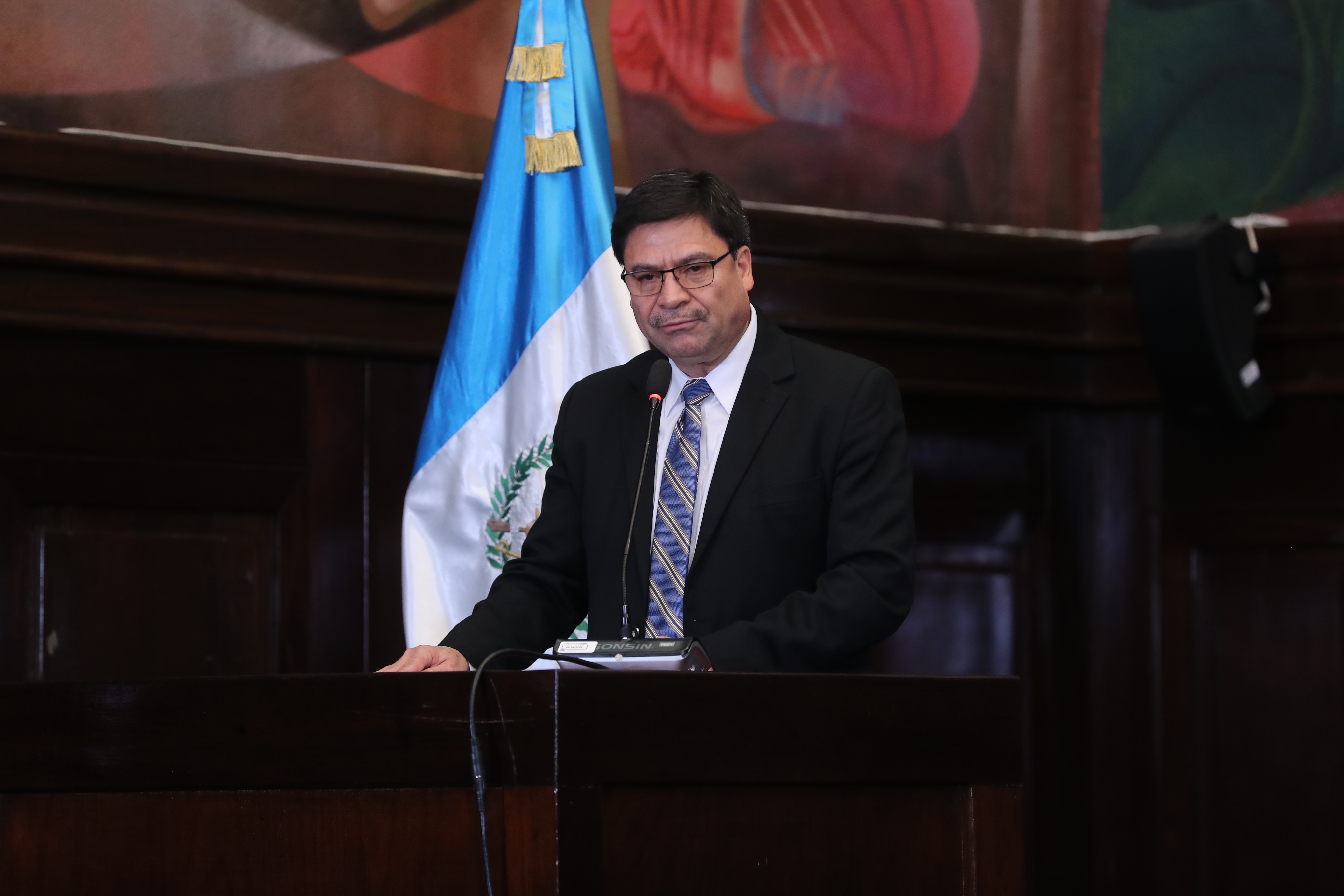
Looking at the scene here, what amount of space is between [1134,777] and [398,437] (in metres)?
2.41

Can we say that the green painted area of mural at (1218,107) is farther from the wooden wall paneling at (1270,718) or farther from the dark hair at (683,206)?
the dark hair at (683,206)

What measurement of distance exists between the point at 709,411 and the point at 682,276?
24 cm

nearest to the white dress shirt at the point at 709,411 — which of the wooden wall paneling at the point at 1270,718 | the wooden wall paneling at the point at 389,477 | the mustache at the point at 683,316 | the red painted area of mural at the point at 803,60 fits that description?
the mustache at the point at 683,316

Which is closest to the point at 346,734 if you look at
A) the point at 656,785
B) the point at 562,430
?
the point at 656,785

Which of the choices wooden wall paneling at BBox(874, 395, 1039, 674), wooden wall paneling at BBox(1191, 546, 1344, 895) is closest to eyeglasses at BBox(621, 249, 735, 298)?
wooden wall paneling at BBox(874, 395, 1039, 674)

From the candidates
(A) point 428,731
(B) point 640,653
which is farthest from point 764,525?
(A) point 428,731

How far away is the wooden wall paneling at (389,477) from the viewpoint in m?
3.87

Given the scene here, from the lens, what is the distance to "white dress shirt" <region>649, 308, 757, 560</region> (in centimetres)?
261

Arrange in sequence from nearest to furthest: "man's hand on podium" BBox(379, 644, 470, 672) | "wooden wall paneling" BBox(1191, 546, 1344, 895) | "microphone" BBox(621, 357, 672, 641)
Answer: "man's hand on podium" BBox(379, 644, 470, 672)
"microphone" BBox(621, 357, 672, 641)
"wooden wall paneling" BBox(1191, 546, 1344, 895)

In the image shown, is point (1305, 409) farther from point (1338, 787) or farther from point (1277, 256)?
point (1338, 787)

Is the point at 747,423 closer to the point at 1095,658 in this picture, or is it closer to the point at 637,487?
the point at 637,487

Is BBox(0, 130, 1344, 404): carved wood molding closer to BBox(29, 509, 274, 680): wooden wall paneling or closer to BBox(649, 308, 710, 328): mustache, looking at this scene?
BBox(29, 509, 274, 680): wooden wall paneling

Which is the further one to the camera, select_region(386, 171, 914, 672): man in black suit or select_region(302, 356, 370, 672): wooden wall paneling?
select_region(302, 356, 370, 672): wooden wall paneling

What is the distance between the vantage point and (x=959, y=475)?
4625 millimetres
